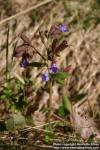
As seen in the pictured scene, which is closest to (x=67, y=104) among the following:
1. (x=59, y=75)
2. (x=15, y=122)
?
(x=59, y=75)

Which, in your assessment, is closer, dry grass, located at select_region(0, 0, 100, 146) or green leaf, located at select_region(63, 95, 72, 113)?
green leaf, located at select_region(63, 95, 72, 113)

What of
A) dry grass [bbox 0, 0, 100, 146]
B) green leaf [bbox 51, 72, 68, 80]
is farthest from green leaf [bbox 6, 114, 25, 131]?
dry grass [bbox 0, 0, 100, 146]

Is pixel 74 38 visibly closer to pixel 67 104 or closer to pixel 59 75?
pixel 67 104

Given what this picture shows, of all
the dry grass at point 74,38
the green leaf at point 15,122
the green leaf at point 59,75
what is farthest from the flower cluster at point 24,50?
the dry grass at point 74,38

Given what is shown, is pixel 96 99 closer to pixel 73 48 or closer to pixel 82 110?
pixel 82 110

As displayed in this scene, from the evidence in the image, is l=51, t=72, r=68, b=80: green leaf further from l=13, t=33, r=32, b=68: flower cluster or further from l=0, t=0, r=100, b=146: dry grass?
l=0, t=0, r=100, b=146: dry grass

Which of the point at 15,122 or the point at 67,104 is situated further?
the point at 67,104

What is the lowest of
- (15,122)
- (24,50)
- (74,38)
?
(15,122)

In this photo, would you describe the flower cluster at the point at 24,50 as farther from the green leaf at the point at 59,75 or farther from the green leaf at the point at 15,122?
the green leaf at the point at 15,122

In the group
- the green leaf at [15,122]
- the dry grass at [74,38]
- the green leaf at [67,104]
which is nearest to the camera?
the green leaf at [15,122]

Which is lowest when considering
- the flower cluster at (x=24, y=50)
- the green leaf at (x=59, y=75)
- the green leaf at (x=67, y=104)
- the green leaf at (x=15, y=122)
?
the green leaf at (x=15, y=122)
